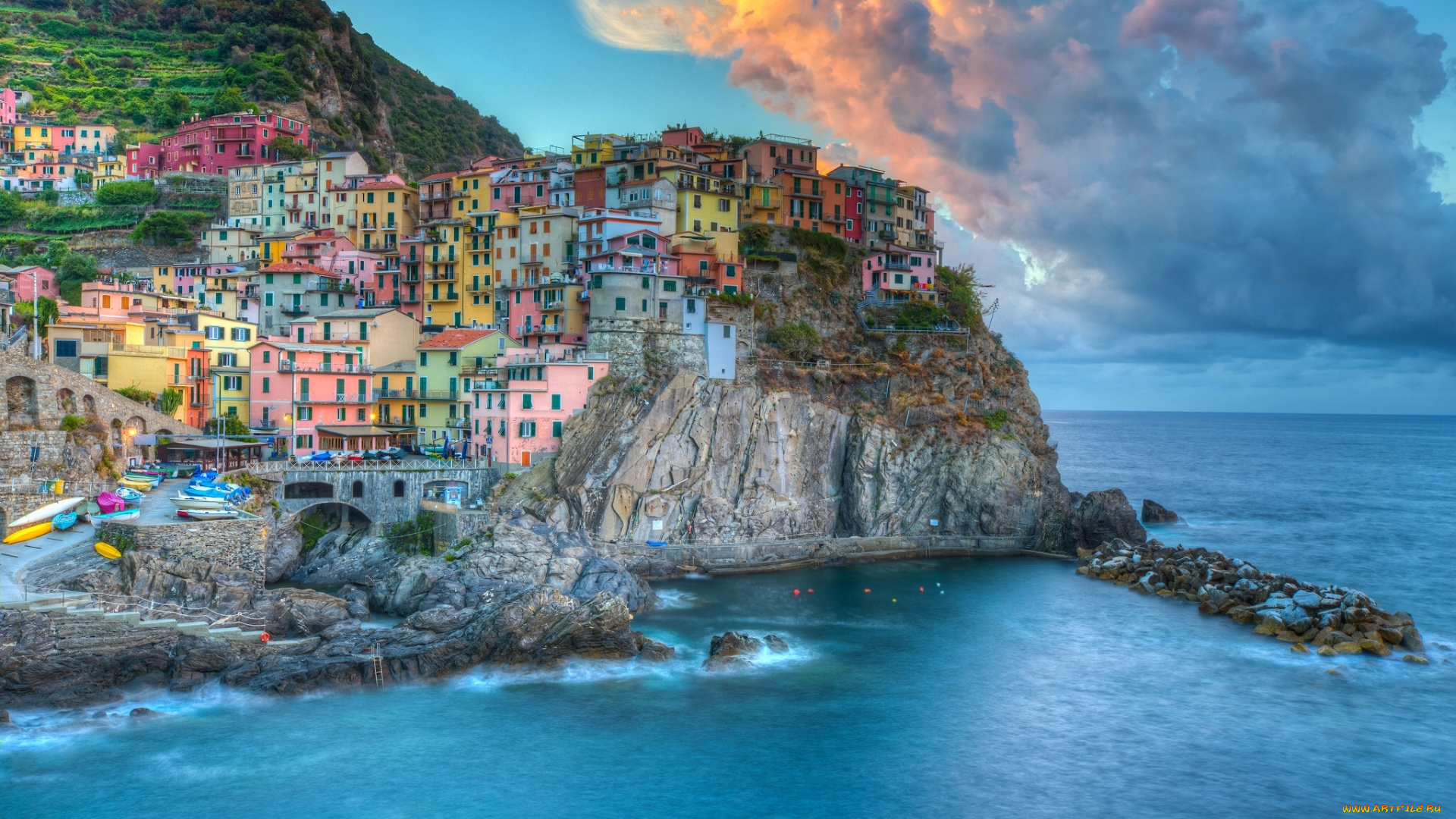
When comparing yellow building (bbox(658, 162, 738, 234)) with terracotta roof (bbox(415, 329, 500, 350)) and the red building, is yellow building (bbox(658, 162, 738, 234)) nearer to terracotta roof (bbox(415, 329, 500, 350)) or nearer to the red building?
the red building

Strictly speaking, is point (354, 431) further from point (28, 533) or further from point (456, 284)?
point (28, 533)

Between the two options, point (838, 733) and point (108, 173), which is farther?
point (108, 173)

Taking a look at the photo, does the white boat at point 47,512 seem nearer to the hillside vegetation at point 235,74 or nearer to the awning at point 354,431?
the awning at point 354,431

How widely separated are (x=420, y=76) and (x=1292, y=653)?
12873 cm

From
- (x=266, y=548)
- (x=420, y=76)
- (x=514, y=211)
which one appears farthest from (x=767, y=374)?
(x=420, y=76)

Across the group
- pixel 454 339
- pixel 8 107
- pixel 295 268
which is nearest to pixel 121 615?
pixel 454 339

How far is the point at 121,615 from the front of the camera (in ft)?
120

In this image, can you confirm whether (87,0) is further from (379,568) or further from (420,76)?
(379,568)

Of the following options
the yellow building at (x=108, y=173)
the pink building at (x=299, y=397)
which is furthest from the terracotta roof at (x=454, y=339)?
the yellow building at (x=108, y=173)

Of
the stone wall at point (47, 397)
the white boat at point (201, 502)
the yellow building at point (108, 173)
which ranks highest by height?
the yellow building at point (108, 173)

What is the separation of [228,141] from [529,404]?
57.6 metres

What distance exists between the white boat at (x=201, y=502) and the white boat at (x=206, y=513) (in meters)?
0.15

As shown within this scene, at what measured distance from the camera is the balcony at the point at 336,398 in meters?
63.0

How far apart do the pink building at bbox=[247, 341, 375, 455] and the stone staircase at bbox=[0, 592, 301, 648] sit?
24726mm
